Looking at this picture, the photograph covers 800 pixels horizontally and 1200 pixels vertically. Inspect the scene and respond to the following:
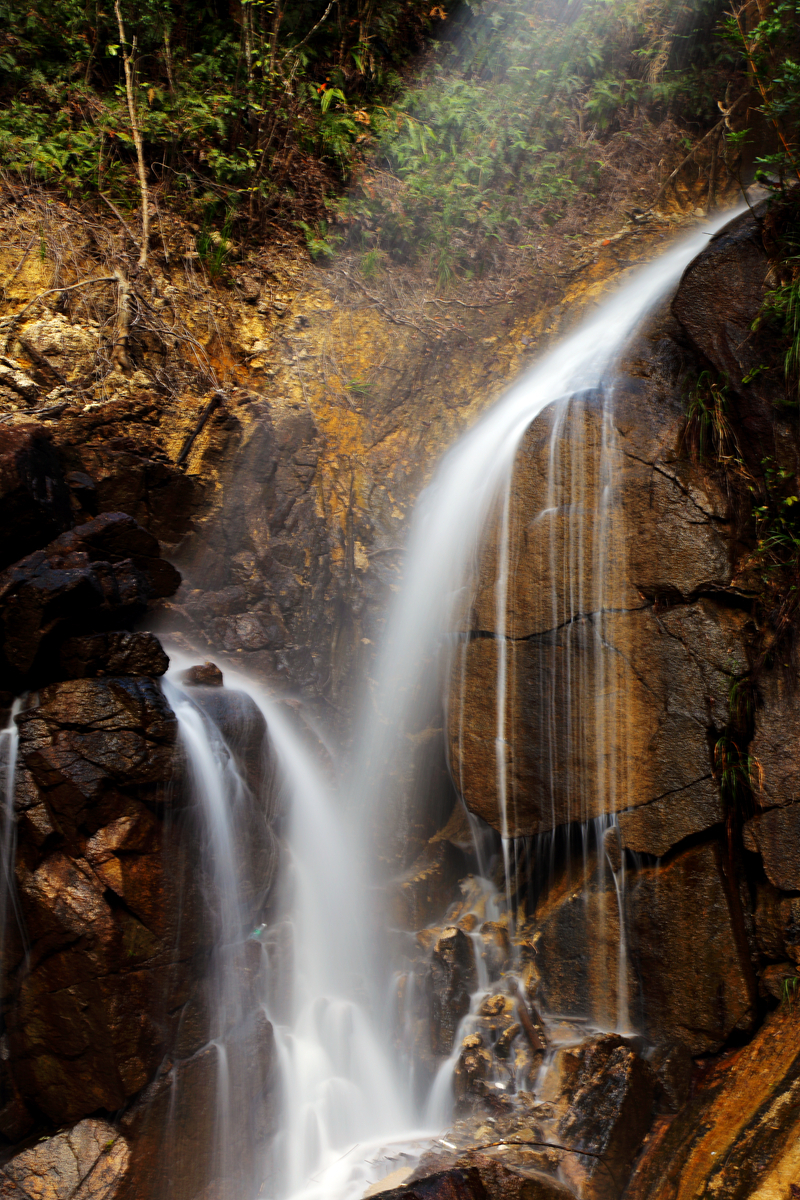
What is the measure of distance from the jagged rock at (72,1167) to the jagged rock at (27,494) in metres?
3.88

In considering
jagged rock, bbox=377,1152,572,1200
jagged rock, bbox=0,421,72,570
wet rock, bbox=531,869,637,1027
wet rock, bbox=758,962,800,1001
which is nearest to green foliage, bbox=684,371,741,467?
wet rock, bbox=531,869,637,1027

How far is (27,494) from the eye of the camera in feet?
18.9

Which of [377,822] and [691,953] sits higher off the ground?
[377,822]

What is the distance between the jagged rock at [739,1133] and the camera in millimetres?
3811

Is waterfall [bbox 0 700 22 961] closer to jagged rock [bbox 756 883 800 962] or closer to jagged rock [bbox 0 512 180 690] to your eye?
jagged rock [bbox 0 512 180 690]

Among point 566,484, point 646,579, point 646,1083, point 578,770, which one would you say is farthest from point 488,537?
point 646,1083

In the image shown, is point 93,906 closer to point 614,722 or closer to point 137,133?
point 614,722

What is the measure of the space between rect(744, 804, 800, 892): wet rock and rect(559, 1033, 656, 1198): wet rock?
5.00 feet

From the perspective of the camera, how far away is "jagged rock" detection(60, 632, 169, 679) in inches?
199

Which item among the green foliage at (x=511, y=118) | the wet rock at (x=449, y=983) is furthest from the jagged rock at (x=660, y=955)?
the green foliage at (x=511, y=118)

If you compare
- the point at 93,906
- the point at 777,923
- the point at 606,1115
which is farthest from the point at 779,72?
the point at 93,906

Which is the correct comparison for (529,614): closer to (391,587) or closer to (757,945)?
(391,587)

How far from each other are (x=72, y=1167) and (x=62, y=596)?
11.6 ft

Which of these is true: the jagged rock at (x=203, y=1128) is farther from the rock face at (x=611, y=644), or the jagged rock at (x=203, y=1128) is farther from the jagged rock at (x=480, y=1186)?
the rock face at (x=611, y=644)
